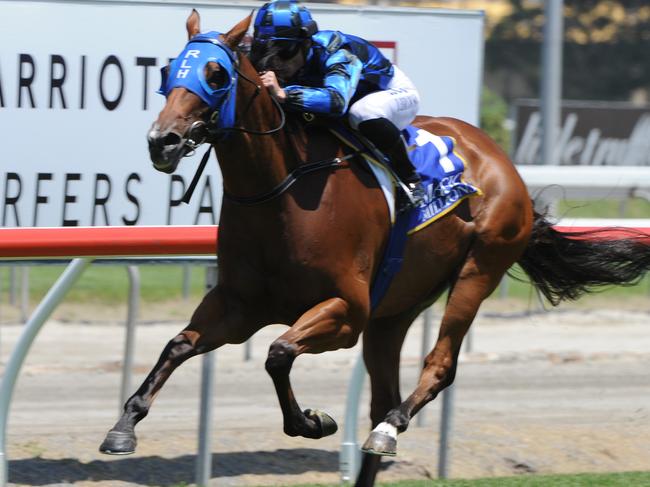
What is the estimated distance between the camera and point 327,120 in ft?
15.2

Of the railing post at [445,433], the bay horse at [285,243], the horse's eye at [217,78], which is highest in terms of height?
the horse's eye at [217,78]

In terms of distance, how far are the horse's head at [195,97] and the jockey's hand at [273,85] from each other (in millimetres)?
216

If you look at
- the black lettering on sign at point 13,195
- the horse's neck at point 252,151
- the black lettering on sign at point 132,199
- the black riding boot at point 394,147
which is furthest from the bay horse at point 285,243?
the black lettering on sign at point 13,195

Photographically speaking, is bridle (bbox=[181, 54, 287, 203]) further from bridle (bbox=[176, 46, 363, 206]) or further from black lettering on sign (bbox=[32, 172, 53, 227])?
black lettering on sign (bbox=[32, 172, 53, 227])

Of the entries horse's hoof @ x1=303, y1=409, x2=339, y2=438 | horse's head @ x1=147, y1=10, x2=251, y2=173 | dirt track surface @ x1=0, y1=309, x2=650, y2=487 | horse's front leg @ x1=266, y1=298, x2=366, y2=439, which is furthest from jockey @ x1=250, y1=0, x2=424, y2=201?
dirt track surface @ x1=0, y1=309, x2=650, y2=487

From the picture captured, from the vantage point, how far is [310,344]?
432 cm

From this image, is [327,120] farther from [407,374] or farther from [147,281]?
[147,281]

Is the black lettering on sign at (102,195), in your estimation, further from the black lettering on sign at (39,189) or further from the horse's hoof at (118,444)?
the horse's hoof at (118,444)

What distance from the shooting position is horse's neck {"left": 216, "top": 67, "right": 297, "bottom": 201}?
4.26 metres

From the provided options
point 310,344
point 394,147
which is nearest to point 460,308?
point 394,147

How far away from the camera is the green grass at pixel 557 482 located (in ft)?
17.2

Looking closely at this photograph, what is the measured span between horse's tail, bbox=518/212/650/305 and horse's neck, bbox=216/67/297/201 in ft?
5.44

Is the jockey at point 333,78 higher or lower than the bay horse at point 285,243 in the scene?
higher

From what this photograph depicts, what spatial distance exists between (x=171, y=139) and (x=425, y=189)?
1.31 metres
